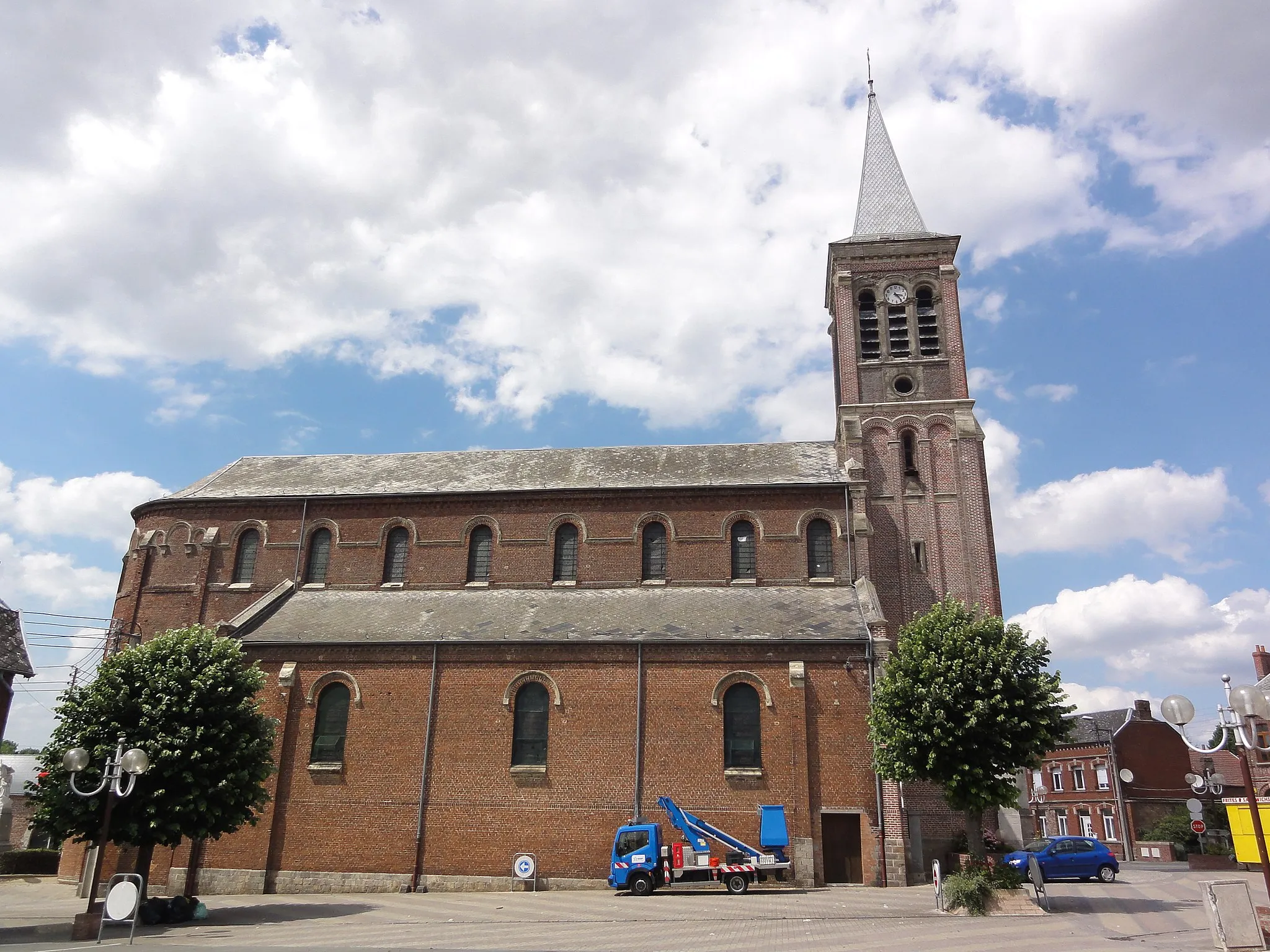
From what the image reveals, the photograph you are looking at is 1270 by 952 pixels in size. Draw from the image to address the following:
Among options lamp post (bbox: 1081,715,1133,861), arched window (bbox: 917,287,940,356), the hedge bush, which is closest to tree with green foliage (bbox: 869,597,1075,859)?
arched window (bbox: 917,287,940,356)

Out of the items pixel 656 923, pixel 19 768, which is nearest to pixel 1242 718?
pixel 656 923

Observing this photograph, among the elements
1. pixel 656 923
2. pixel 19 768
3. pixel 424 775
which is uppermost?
pixel 424 775

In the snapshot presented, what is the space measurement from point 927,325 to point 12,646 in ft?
103

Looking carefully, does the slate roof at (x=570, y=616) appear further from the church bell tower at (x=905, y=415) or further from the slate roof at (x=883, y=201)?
the slate roof at (x=883, y=201)

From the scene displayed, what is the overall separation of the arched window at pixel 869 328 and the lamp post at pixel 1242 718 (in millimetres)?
20838

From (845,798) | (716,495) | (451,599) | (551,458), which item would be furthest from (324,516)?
(845,798)

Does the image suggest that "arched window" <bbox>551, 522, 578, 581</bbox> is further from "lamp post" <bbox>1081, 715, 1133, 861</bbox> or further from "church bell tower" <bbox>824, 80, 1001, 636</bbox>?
"lamp post" <bbox>1081, 715, 1133, 861</bbox>

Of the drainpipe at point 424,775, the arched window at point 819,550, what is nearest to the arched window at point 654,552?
the arched window at point 819,550

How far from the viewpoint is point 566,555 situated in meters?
30.3

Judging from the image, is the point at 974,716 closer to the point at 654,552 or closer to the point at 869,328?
the point at 654,552

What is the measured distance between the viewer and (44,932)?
61.5 ft

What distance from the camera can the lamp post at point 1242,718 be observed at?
1243cm

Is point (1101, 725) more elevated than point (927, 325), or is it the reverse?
point (927, 325)

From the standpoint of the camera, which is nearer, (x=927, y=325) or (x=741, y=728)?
(x=741, y=728)
